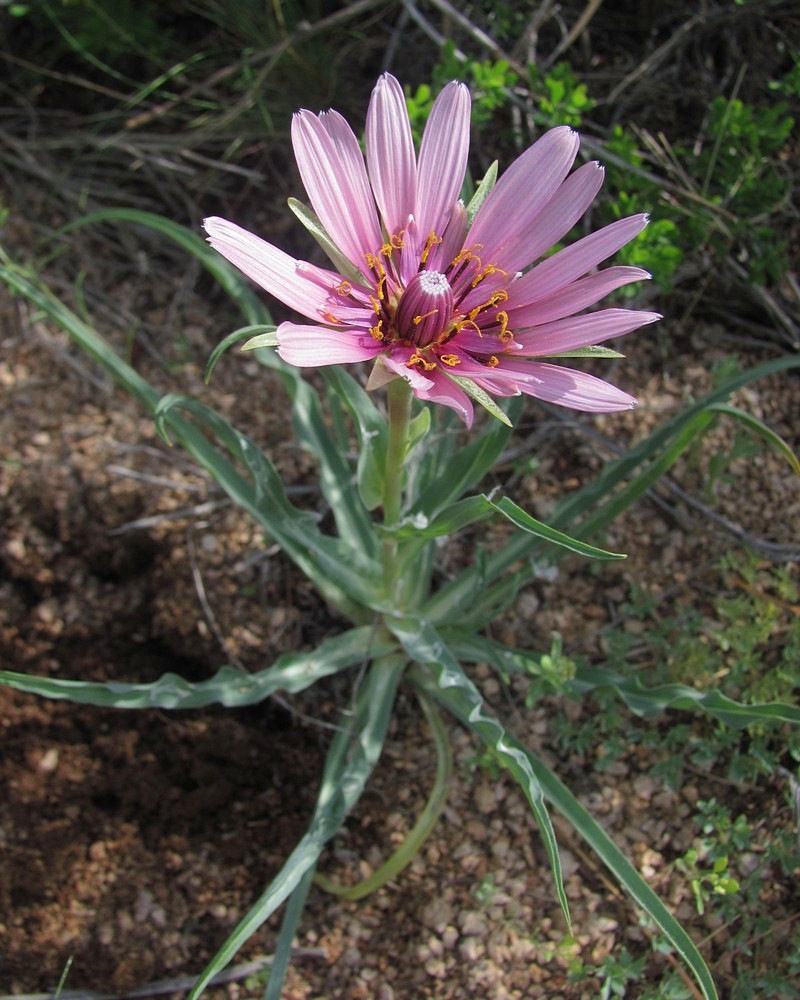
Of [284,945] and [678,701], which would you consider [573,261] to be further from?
[284,945]

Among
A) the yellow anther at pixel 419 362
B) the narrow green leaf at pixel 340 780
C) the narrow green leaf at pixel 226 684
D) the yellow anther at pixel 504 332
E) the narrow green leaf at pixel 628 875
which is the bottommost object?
the narrow green leaf at pixel 340 780

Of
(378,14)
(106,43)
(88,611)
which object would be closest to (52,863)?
(88,611)

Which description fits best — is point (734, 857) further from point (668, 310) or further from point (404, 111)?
point (404, 111)

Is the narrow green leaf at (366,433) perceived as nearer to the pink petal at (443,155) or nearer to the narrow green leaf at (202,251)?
the pink petal at (443,155)

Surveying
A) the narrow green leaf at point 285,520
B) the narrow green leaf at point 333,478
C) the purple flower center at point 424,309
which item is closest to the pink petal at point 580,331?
the purple flower center at point 424,309

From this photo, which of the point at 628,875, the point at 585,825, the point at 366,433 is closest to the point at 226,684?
the point at 366,433

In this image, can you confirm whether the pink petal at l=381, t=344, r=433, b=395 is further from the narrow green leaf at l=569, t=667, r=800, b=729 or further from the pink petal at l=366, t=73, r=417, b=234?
the narrow green leaf at l=569, t=667, r=800, b=729
